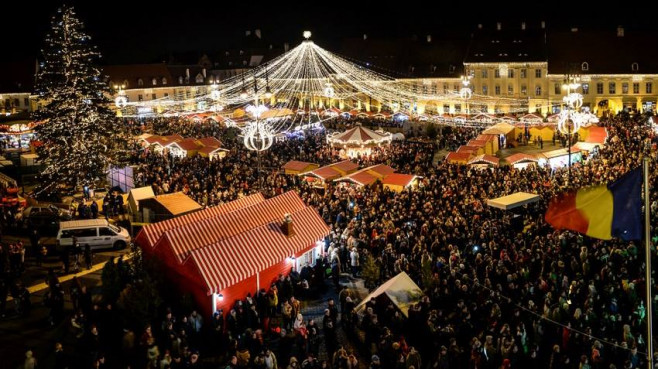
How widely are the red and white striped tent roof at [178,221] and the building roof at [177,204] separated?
353 centimetres

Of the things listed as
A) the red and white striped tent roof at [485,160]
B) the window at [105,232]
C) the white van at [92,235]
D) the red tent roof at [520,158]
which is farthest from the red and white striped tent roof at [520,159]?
the window at [105,232]

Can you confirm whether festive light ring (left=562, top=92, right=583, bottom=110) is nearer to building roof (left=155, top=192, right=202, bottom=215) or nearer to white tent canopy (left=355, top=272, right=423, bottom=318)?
white tent canopy (left=355, top=272, right=423, bottom=318)

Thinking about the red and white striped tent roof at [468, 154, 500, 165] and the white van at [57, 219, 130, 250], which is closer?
the white van at [57, 219, 130, 250]

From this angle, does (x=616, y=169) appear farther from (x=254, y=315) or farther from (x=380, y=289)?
(x=254, y=315)

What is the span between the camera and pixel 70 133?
2403 centimetres

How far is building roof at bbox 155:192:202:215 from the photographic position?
64.4 ft

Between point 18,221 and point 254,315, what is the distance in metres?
12.4

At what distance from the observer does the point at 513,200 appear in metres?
18.6

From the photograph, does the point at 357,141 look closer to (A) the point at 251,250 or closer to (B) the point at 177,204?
(B) the point at 177,204

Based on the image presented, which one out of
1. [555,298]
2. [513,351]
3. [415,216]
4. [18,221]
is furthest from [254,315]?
[18,221]

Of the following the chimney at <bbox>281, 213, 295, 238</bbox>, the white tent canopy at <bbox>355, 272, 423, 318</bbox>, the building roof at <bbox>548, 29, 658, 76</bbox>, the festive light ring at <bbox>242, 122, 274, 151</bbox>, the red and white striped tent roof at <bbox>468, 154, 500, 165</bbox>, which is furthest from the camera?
the building roof at <bbox>548, 29, 658, 76</bbox>

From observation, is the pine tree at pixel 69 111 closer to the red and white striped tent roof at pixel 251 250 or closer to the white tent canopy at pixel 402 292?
the red and white striped tent roof at pixel 251 250

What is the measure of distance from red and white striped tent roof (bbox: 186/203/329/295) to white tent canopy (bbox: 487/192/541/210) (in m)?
5.85

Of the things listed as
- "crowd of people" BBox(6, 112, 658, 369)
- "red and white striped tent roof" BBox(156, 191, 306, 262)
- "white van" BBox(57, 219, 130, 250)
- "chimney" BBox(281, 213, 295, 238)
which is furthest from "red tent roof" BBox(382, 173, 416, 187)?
"white van" BBox(57, 219, 130, 250)
